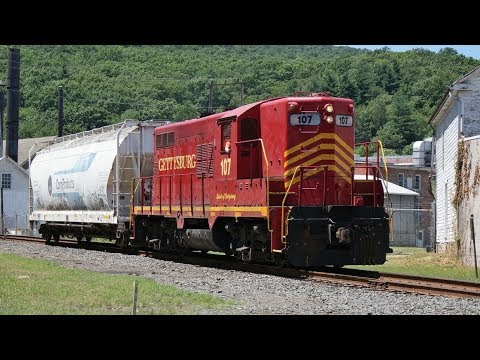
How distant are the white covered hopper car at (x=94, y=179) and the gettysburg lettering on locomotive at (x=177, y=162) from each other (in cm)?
227

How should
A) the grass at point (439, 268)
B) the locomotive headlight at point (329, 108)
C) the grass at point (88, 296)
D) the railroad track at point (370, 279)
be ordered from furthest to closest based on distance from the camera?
1. the grass at point (439, 268)
2. the locomotive headlight at point (329, 108)
3. the railroad track at point (370, 279)
4. the grass at point (88, 296)

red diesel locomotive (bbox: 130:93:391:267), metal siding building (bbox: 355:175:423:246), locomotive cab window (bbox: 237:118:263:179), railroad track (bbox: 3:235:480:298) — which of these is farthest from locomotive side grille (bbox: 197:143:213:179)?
metal siding building (bbox: 355:175:423:246)

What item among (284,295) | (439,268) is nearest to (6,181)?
(439,268)

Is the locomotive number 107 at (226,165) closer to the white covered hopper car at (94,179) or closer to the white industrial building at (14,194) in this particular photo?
the white covered hopper car at (94,179)

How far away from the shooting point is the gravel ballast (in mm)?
13570

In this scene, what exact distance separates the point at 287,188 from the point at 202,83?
111 m

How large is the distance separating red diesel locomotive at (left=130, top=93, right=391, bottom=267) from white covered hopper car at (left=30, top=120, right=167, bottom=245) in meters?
5.95

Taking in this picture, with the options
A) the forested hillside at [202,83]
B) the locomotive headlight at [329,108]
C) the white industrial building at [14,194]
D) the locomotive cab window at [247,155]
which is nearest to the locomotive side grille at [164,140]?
the locomotive cab window at [247,155]

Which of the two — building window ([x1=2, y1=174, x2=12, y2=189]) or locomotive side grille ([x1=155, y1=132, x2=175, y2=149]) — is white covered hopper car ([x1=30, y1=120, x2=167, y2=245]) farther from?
building window ([x1=2, y1=174, x2=12, y2=189])

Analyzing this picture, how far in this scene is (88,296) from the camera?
594 inches

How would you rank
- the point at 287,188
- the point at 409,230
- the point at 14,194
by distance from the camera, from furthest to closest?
the point at 14,194, the point at 409,230, the point at 287,188

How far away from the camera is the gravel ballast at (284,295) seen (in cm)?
1357

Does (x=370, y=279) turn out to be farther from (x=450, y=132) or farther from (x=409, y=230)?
(x=409, y=230)
